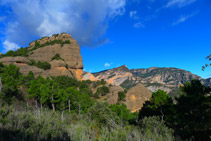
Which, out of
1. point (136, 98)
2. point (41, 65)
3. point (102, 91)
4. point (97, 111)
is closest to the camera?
point (97, 111)

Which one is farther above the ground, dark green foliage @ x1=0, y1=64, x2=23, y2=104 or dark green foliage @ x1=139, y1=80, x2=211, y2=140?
dark green foliage @ x1=0, y1=64, x2=23, y2=104

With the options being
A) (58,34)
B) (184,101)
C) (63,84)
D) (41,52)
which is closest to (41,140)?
(184,101)

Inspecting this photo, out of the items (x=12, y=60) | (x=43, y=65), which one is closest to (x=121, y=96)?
(x=43, y=65)

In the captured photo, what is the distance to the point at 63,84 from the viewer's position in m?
42.5

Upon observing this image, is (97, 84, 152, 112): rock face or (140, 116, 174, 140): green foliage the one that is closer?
(140, 116, 174, 140): green foliage

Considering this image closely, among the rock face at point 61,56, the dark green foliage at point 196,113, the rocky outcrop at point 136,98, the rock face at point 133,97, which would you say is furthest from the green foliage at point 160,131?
the rock face at point 61,56

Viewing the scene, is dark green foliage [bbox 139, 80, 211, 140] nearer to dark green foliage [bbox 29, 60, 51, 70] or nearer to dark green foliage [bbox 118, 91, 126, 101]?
dark green foliage [bbox 118, 91, 126, 101]

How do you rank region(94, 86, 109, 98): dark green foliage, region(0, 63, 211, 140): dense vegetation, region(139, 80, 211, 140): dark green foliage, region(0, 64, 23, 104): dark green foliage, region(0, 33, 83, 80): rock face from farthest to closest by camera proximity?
region(0, 33, 83, 80): rock face → region(94, 86, 109, 98): dark green foliage → region(0, 64, 23, 104): dark green foliage → region(139, 80, 211, 140): dark green foliage → region(0, 63, 211, 140): dense vegetation

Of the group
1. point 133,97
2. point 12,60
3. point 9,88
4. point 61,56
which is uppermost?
point 61,56

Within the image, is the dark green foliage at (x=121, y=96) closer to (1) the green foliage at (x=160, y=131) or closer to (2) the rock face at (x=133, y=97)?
(2) the rock face at (x=133, y=97)

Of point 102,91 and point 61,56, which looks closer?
point 102,91

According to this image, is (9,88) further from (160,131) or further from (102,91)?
(102,91)

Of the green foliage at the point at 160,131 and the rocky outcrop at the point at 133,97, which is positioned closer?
the green foliage at the point at 160,131

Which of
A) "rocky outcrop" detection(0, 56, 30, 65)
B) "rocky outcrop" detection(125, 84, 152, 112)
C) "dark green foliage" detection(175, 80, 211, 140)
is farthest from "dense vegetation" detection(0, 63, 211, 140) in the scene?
"rocky outcrop" detection(0, 56, 30, 65)
